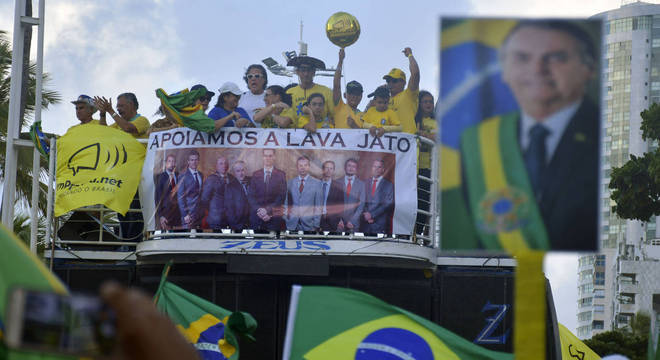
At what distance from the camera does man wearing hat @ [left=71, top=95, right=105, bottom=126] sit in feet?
55.7

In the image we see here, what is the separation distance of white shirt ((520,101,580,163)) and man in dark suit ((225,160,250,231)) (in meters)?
10.4

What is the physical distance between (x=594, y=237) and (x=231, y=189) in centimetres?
1058

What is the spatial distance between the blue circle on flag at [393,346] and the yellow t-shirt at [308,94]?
5.48 metres

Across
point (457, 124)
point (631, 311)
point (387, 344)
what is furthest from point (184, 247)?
point (631, 311)

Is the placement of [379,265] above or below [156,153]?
below

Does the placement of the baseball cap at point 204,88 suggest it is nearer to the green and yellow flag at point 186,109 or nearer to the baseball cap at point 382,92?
the green and yellow flag at point 186,109

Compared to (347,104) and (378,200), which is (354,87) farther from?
(378,200)

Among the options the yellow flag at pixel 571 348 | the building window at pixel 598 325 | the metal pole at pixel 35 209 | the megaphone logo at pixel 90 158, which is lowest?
the building window at pixel 598 325

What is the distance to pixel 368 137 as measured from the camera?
51.6 feet

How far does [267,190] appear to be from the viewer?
1587 cm

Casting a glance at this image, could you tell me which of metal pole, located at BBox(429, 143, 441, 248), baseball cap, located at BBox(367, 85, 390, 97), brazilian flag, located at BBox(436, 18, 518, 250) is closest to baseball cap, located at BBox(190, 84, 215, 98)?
baseball cap, located at BBox(367, 85, 390, 97)

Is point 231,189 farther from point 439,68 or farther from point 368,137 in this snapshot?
point 439,68

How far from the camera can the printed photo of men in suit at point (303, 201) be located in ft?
51.6

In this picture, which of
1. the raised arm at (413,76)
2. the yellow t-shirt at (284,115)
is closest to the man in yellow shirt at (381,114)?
the raised arm at (413,76)
